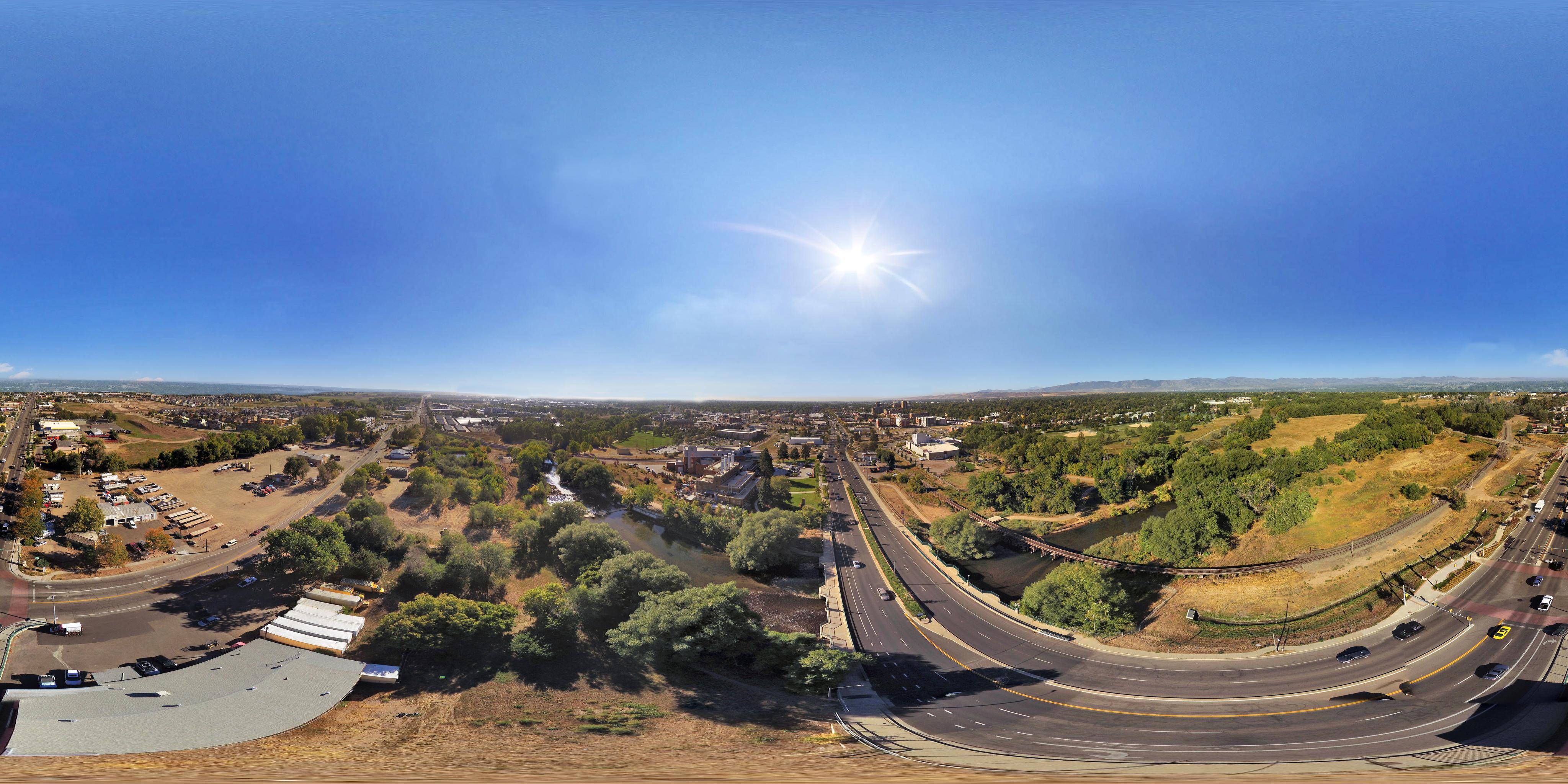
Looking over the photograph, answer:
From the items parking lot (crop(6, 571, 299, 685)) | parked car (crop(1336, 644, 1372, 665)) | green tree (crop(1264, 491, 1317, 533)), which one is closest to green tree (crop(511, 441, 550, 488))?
parking lot (crop(6, 571, 299, 685))

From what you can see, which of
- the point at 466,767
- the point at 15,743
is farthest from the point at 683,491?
the point at 15,743

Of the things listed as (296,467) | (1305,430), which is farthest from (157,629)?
(1305,430)

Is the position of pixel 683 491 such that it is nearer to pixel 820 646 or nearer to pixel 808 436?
pixel 808 436

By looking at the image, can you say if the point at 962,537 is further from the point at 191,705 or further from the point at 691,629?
the point at 191,705

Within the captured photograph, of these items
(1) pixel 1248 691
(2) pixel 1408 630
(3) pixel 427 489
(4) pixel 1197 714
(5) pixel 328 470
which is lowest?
(4) pixel 1197 714

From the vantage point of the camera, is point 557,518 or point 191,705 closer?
point 191,705

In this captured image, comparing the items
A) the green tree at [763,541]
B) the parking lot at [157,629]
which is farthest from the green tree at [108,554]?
the green tree at [763,541]

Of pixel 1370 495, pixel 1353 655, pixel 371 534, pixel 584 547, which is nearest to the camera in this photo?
pixel 1353 655
